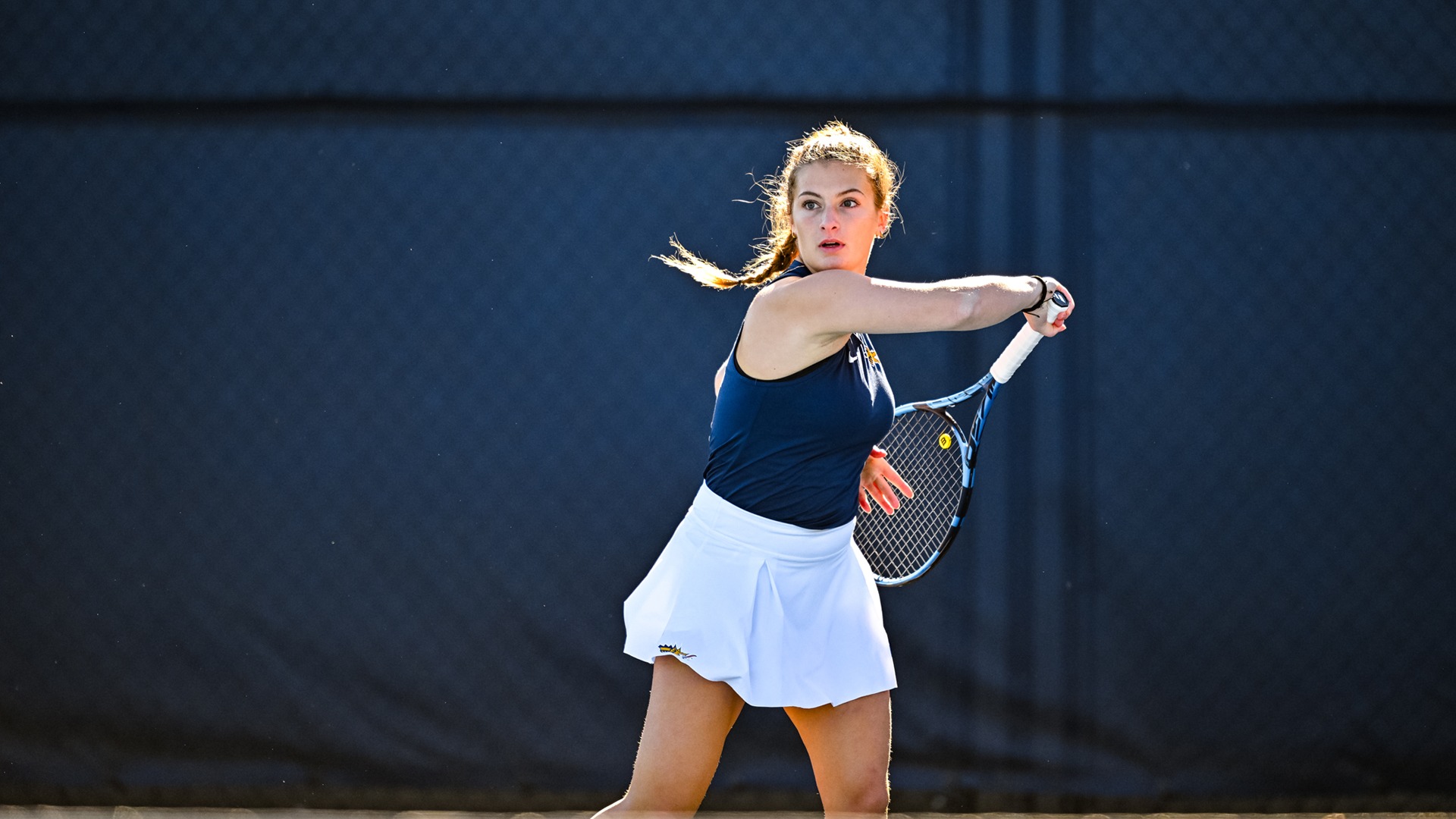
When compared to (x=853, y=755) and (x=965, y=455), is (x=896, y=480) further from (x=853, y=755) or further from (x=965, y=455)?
(x=853, y=755)

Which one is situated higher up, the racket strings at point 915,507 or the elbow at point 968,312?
the elbow at point 968,312

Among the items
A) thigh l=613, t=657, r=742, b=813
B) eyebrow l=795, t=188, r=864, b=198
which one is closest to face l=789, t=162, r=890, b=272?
eyebrow l=795, t=188, r=864, b=198

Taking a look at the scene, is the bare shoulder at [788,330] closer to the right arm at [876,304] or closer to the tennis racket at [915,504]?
the right arm at [876,304]

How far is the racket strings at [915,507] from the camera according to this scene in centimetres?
270

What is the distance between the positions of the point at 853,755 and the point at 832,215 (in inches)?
33.9

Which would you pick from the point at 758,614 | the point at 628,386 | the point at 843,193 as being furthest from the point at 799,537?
the point at 628,386

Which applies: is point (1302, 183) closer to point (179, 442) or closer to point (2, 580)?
point (179, 442)

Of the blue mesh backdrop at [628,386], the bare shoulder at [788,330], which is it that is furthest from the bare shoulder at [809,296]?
the blue mesh backdrop at [628,386]

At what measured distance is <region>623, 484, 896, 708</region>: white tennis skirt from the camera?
189 cm

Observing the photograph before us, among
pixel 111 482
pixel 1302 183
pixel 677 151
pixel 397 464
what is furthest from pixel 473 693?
pixel 1302 183

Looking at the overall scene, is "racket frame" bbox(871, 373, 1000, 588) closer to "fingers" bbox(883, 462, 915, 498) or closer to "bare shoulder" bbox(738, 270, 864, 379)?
"fingers" bbox(883, 462, 915, 498)

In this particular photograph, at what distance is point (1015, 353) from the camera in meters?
2.25

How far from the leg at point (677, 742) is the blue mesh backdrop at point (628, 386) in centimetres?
110

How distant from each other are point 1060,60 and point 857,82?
0.49 m
